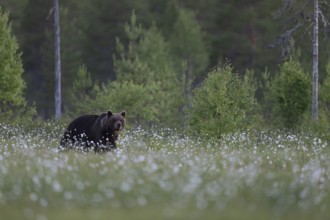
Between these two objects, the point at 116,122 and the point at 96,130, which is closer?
the point at 116,122

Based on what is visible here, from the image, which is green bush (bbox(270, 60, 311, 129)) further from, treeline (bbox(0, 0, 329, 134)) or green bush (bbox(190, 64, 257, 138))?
green bush (bbox(190, 64, 257, 138))

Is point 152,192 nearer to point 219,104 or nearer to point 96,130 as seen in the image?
point 96,130

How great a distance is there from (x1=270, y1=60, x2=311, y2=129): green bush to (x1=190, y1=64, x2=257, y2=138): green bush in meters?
7.70

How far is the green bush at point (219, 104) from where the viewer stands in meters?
20.8

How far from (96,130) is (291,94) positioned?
44.7 feet

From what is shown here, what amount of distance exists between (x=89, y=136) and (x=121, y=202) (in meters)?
9.25

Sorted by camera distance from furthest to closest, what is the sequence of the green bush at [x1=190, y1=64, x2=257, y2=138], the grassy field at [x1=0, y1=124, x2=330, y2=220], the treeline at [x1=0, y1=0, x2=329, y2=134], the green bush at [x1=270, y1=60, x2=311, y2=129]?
1. the treeline at [x1=0, y1=0, x2=329, y2=134]
2. the green bush at [x1=270, y1=60, x2=311, y2=129]
3. the green bush at [x1=190, y1=64, x2=257, y2=138]
4. the grassy field at [x1=0, y1=124, x2=330, y2=220]

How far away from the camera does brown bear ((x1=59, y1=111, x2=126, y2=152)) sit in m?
17.3

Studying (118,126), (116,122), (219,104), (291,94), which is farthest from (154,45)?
(118,126)

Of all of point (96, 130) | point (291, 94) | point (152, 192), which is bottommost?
point (291, 94)

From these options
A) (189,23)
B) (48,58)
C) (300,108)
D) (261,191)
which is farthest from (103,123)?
(189,23)

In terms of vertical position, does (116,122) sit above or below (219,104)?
below

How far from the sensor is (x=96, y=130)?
1772 cm

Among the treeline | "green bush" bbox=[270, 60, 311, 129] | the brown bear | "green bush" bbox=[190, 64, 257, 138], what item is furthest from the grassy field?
the treeline
